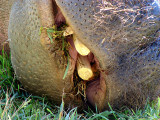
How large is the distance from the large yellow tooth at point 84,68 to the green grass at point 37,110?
0.25 m

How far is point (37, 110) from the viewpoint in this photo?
1.60 meters

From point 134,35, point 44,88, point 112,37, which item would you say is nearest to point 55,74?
point 44,88

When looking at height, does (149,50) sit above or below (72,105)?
above

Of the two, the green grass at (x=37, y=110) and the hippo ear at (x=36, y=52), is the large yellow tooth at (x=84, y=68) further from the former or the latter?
the green grass at (x=37, y=110)

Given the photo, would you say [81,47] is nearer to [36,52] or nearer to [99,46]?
[99,46]

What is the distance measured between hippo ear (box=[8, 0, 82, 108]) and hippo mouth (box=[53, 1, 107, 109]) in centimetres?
7

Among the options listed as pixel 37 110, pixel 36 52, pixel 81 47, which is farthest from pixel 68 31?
pixel 37 110

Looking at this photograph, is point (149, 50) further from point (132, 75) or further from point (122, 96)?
point (122, 96)

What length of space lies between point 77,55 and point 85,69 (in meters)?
0.12

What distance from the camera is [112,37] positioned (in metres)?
1.45

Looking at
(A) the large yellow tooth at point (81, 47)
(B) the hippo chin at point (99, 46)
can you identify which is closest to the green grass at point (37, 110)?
(B) the hippo chin at point (99, 46)

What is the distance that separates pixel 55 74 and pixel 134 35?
57 centimetres

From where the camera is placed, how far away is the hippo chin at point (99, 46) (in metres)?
Answer: 1.44

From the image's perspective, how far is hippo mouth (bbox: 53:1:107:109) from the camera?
1.53m
